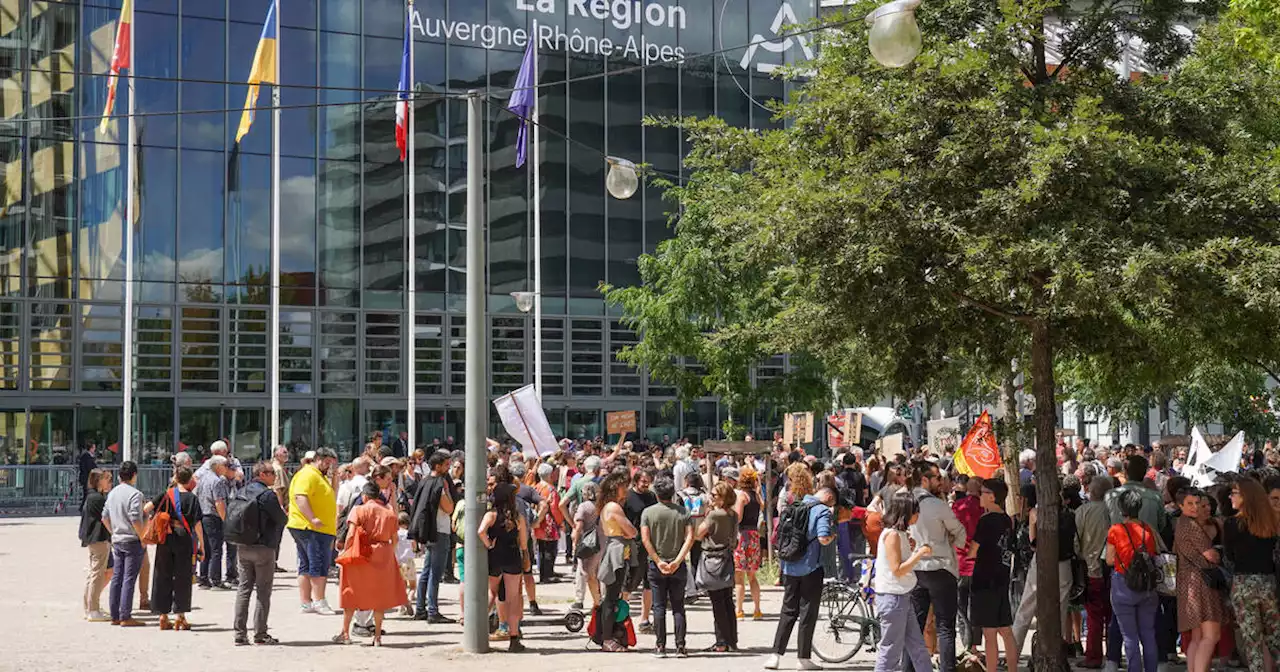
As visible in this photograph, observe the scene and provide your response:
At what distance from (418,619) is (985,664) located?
708cm

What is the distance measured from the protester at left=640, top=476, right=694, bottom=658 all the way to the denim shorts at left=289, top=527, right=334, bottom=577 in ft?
14.9

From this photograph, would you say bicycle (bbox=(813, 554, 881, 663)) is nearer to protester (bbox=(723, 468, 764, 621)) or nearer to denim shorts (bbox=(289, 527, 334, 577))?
protester (bbox=(723, 468, 764, 621))

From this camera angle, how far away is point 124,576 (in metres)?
15.9

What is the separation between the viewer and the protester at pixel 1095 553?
12.6m

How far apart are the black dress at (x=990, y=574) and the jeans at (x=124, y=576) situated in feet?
30.9

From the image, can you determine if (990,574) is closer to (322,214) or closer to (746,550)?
(746,550)

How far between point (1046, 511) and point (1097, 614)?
168cm

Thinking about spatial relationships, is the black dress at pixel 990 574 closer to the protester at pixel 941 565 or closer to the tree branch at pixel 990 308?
the protester at pixel 941 565

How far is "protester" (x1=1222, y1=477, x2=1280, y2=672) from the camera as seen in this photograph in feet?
36.7

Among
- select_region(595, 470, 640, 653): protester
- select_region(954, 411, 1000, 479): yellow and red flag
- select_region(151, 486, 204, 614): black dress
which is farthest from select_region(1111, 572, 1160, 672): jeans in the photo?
select_region(151, 486, 204, 614): black dress

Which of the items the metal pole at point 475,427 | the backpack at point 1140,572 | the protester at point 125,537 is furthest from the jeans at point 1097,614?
the protester at point 125,537

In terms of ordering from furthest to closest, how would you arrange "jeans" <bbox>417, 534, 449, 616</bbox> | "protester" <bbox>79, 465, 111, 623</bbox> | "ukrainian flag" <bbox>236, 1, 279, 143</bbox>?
1. "ukrainian flag" <bbox>236, 1, 279, 143</bbox>
2. "protester" <bbox>79, 465, 111, 623</bbox>
3. "jeans" <bbox>417, 534, 449, 616</bbox>

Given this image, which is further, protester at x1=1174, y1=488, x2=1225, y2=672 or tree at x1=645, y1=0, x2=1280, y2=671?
protester at x1=1174, y1=488, x2=1225, y2=672

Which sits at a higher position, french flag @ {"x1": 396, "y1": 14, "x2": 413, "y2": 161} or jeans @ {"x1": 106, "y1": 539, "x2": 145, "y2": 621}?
french flag @ {"x1": 396, "y1": 14, "x2": 413, "y2": 161}
